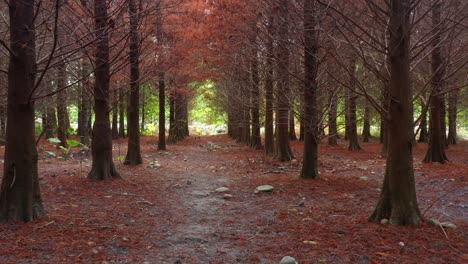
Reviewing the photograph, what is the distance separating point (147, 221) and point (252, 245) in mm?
1933

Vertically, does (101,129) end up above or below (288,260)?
above

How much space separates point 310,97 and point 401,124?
419 centimetres

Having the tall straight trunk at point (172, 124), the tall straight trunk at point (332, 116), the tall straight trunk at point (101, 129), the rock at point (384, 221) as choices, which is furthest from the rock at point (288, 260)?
the tall straight trunk at point (172, 124)

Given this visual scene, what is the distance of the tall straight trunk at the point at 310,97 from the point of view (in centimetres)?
835

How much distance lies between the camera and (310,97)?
9.02m

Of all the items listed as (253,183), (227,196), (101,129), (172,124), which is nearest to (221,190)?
(227,196)

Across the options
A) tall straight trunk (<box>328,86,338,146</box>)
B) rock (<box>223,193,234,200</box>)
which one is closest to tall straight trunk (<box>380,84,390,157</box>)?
tall straight trunk (<box>328,86,338,146</box>)

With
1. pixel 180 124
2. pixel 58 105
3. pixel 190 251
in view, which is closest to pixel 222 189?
pixel 190 251

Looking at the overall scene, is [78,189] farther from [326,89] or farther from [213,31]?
[213,31]

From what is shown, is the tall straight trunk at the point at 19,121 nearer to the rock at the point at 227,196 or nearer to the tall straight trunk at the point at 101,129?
the rock at the point at 227,196

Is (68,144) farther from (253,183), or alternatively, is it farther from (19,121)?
(19,121)

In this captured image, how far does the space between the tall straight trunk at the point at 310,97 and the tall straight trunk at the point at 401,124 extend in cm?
322

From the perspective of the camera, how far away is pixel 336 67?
9688mm

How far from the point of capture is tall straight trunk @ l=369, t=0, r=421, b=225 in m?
4.88
